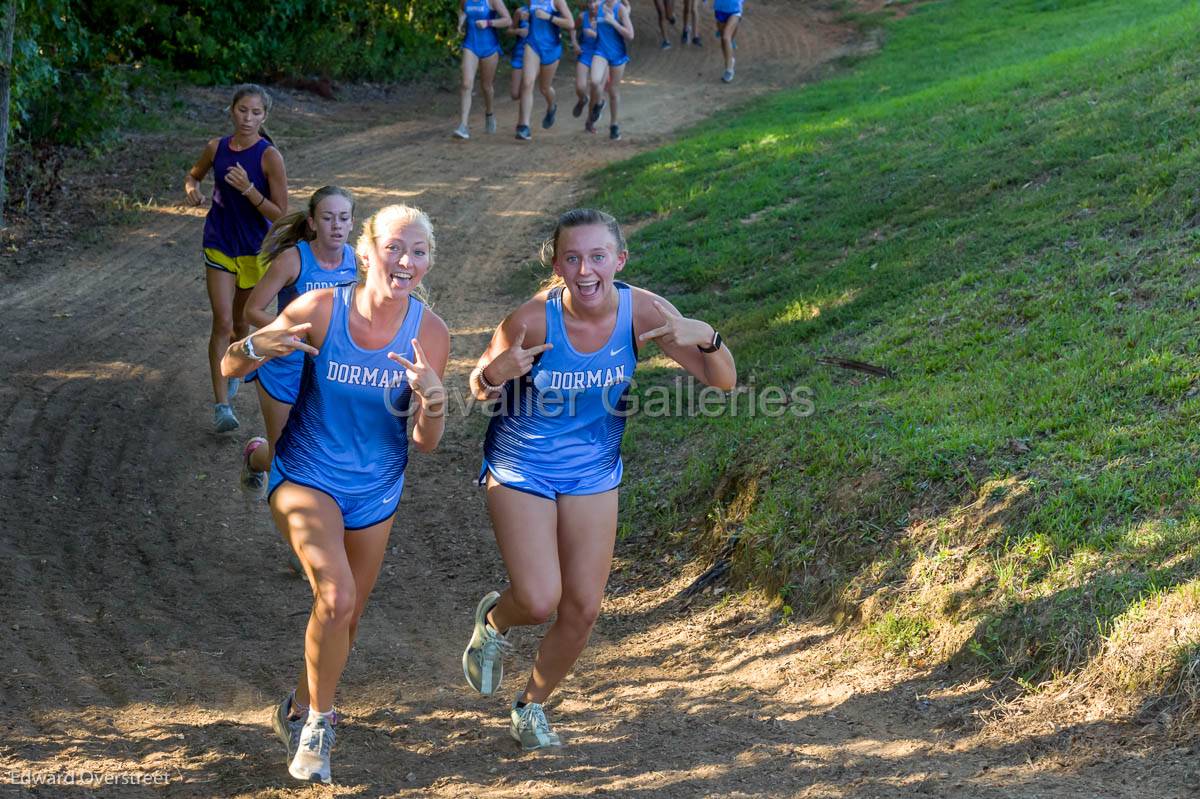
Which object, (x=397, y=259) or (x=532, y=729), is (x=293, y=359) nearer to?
(x=397, y=259)

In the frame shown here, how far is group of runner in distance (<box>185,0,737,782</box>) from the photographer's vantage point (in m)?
4.60

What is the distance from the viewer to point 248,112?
7969 mm

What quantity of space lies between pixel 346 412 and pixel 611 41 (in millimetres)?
13546

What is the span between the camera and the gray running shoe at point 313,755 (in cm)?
460

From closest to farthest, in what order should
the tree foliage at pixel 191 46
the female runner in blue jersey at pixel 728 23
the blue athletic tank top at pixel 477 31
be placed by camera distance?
1. the tree foliage at pixel 191 46
2. the blue athletic tank top at pixel 477 31
3. the female runner in blue jersey at pixel 728 23

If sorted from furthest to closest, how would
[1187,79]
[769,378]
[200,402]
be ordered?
[1187,79] → [200,402] → [769,378]

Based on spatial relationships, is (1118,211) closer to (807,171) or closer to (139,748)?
(807,171)

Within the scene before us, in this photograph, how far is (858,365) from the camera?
7.91 meters

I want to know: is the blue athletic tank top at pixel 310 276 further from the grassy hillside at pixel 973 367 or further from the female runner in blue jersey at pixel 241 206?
the grassy hillside at pixel 973 367

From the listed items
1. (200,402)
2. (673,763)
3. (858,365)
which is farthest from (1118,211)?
(200,402)

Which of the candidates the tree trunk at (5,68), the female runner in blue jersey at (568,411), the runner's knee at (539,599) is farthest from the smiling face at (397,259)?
the tree trunk at (5,68)

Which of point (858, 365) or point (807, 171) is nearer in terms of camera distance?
point (858, 365)

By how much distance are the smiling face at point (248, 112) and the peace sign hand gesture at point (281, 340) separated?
147 inches

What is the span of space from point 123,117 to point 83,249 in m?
4.44
